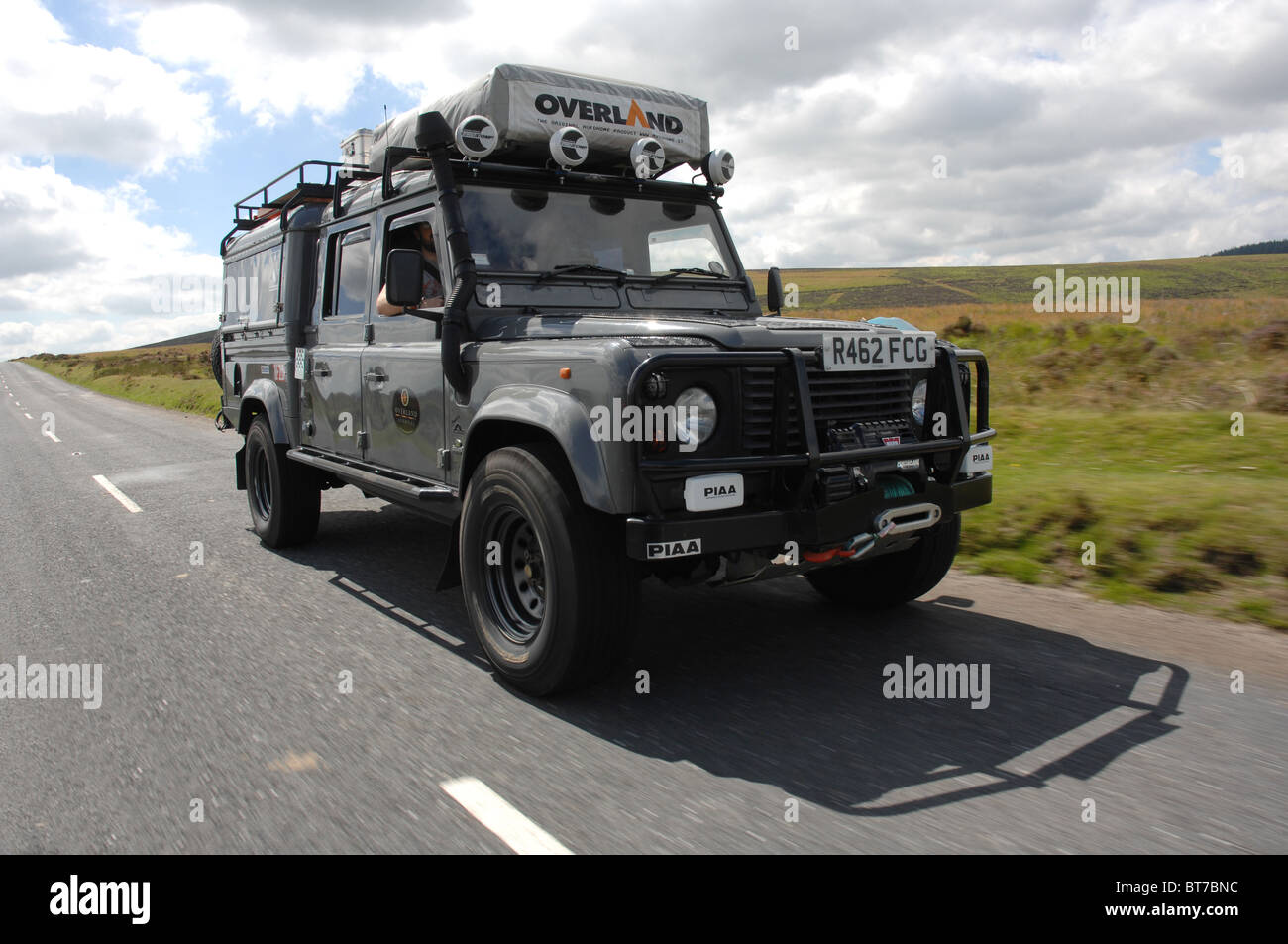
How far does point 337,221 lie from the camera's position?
5.91m

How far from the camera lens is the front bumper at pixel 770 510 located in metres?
3.25

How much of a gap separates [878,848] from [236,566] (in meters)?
5.12

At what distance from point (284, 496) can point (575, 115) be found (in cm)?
356

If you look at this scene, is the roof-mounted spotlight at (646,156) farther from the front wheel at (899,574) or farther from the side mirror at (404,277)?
the front wheel at (899,574)

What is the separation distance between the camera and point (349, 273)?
5.75 meters

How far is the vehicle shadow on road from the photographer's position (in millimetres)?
3059

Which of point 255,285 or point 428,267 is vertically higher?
point 255,285

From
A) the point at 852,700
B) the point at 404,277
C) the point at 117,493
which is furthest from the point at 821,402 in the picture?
the point at 117,493

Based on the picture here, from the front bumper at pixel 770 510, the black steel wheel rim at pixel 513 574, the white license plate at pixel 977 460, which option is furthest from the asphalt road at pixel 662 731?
the white license plate at pixel 977 460

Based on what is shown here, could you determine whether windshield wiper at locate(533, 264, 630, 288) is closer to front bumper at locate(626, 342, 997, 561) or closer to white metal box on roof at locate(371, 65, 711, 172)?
white metal box on roof at locate(371, 65, 711, 172)

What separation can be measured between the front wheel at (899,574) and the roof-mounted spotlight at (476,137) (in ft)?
8.95

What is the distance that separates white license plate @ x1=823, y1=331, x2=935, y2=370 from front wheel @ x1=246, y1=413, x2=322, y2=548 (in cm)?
449

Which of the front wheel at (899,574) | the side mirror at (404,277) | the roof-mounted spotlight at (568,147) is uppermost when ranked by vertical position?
the roof-mounted spotlight at (568,147)

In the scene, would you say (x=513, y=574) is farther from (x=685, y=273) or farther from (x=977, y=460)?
(x=977, y=460)
